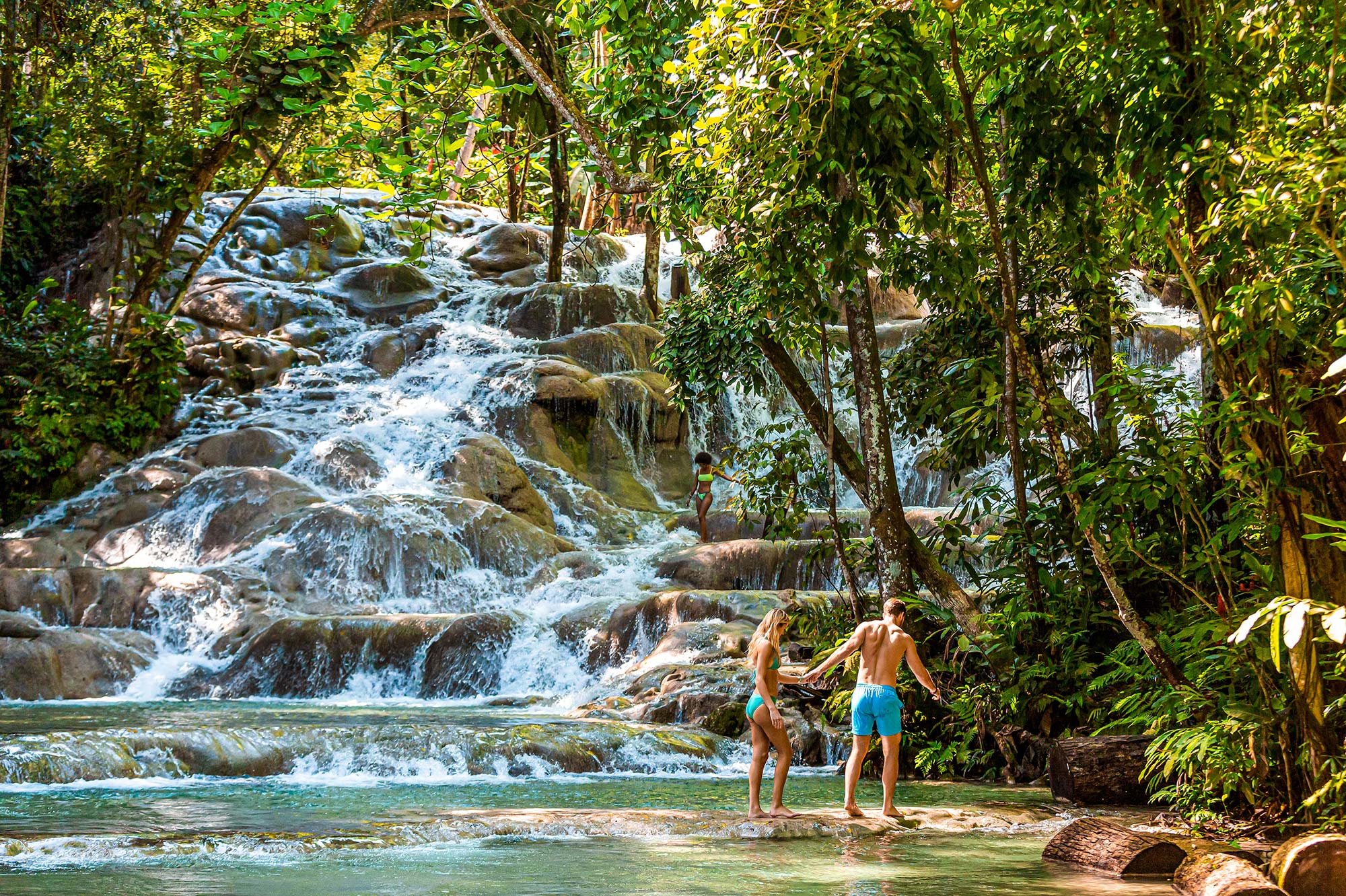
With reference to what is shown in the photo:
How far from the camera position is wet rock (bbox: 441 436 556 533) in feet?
62.9

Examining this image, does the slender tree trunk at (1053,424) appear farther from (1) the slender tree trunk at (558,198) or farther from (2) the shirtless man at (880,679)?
(1) the slender tree trunk at (558,198)

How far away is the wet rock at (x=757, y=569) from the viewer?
1631 cm

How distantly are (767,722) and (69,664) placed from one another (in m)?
9.48

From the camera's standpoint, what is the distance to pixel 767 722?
24.2 ft

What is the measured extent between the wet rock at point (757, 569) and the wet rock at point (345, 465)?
5982 millimetres

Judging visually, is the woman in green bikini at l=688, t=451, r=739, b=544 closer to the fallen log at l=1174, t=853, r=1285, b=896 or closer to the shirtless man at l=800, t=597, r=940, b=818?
the shirtless man at l=800, t=597, r=940, b=818

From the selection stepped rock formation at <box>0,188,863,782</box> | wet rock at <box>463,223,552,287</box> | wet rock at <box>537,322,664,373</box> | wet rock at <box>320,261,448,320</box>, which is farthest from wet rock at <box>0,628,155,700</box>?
wet rock at <box>463,223,552,287</box>

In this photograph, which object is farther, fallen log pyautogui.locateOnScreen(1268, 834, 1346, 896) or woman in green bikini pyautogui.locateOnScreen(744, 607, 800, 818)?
woman in green bikini pyautogui.locateOnScreen(744, 607, 800, 818)

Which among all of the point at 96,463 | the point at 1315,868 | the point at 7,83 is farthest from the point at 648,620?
the point at 7,83

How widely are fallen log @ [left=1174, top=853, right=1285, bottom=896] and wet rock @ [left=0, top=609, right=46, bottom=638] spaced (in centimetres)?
1243

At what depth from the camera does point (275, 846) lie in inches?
242

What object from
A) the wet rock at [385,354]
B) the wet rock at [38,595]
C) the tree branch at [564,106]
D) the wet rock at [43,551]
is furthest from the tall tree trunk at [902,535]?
the wet rock at [385,354]

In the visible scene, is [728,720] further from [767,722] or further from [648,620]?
[767,722]

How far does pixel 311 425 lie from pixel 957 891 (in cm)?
1728
